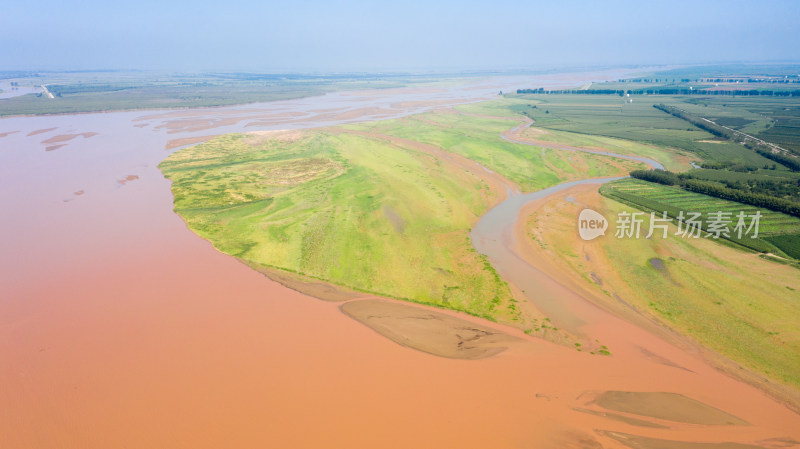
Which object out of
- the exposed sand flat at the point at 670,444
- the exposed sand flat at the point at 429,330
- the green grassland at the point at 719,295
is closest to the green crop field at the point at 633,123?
the green grassland at the point at 719,295

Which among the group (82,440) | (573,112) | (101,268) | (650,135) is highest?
(573,112)

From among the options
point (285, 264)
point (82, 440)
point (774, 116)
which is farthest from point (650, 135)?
point (82, 440)

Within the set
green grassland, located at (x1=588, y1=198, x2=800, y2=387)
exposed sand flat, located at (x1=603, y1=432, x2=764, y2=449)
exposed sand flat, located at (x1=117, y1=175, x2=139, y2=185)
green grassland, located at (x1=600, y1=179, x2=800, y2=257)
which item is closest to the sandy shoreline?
exposed sand flat, located at (x1=603, y1=432, x2=764, y2=449)

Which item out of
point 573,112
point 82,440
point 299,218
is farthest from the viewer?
point 573,112

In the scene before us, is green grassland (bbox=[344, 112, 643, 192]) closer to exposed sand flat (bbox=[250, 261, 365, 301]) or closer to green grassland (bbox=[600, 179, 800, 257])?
green grassland (bbox=[600, 179, 800, 257])

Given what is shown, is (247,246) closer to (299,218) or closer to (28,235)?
(299,218)

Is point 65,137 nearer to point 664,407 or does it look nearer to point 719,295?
point 664,407

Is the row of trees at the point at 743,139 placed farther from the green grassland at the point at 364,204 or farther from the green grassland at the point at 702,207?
the green grassland at the point at 702,207

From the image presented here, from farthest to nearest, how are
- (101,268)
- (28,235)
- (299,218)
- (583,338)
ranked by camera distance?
(299,218)
(28,235)
(101,268)
(583,338)

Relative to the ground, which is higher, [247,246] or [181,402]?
[247,246]
